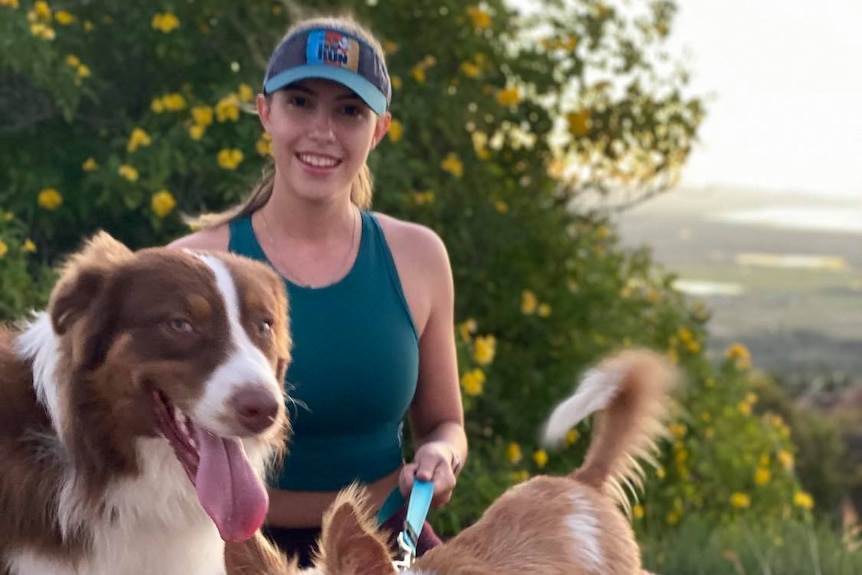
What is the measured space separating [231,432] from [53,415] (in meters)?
0.40

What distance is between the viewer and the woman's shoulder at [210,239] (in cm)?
277

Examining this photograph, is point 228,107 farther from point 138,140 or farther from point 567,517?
point 567,517

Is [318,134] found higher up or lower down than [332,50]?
lower down

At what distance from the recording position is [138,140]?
4180mm

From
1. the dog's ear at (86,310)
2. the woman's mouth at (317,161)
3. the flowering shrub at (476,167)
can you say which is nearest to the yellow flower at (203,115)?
the flowering shrub at (476,167)

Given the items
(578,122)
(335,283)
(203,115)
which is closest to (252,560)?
(335,283)

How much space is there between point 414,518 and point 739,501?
3.08m

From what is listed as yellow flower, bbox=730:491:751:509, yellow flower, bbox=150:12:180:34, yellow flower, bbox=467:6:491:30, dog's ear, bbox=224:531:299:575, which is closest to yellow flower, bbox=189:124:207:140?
yellow flower, bbox=150:12:180:34

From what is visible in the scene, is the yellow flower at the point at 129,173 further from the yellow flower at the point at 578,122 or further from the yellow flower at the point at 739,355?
the yellow flower at the point at 739,355

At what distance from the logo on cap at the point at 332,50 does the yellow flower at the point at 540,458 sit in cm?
213

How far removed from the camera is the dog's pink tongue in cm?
215

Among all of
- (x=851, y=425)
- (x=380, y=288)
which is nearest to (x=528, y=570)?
(x=380, y=288)

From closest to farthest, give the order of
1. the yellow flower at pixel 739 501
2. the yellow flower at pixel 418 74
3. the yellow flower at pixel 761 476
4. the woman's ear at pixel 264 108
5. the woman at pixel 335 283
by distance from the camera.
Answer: the woman at pixel 335 283
the woman's ear at pixel 264 108
the yellow flower at pixel 418 74
the yellow flower at pixel 739 501
the yellow flower at pixel 761 476

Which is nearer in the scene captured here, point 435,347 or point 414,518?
point 414,518
